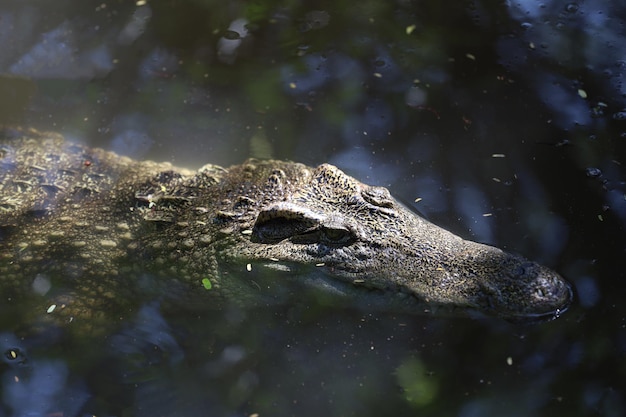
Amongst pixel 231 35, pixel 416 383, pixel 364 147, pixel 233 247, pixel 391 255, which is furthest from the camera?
pixel 231 35

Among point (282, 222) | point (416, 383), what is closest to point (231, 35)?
point (282, 222)

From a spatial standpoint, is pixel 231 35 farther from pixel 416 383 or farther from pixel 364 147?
pixel 416 383

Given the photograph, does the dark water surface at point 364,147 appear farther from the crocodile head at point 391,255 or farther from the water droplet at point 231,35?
the crocodile head at point 391,255

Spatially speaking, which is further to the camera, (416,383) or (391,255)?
(391,255)

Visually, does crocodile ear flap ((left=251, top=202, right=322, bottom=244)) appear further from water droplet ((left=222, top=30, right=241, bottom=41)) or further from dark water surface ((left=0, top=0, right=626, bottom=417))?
water droplet ((left=222, top=30, right=241, bottom=41))

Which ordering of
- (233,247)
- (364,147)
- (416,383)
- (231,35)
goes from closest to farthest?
(416,383)
(233,247)
(364,147)
(231,35)

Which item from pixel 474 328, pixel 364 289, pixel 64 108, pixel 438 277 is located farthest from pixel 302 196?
pixel 64 108
